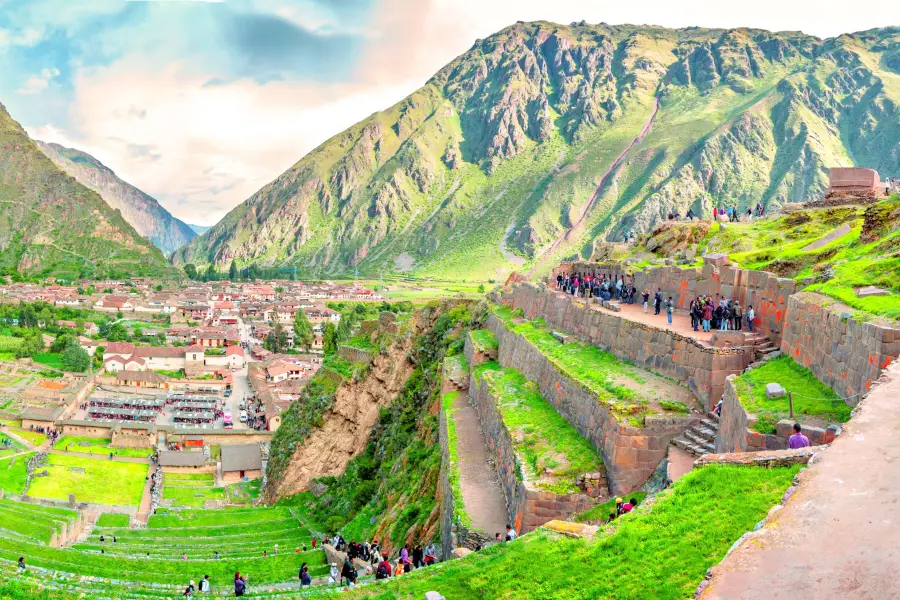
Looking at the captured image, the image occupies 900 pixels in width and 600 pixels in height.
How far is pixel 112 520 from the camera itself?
50.3 m

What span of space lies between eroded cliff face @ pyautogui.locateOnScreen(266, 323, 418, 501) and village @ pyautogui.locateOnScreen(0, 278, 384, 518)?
15.0 metres

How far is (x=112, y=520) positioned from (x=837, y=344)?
164 feet

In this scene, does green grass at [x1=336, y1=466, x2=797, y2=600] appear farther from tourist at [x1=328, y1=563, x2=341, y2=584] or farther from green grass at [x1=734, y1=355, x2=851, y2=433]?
tourist at [x1=328, y1=563, x2=341, y2=584]

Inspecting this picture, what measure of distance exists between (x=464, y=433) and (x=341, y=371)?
24467mm

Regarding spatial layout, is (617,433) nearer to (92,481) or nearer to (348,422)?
(348,422)

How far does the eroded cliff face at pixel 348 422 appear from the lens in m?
40.8

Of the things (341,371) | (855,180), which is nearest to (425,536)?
(341,371)

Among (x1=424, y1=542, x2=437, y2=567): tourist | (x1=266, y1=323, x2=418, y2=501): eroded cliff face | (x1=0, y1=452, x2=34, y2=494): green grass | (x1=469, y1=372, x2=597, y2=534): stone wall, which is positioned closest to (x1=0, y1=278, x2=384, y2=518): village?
(x1=0, y1=452, x2=34, y2=494): green grass

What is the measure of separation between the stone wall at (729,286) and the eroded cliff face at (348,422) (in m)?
15.4

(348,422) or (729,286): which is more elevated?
(729,286)

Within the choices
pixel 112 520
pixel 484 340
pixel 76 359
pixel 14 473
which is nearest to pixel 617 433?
pixel 484 340

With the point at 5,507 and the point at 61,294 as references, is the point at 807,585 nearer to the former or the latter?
the point at 5,507

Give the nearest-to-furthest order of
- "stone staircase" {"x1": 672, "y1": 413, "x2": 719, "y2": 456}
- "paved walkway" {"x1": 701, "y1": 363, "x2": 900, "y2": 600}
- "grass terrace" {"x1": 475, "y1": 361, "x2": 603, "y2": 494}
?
"paved walkway" {"x1": 701, "y1": 363, "x2": 900, "y2": 600} < "stone staircase" {"x1": 672, "y1": 413, "x2": 719, "y2": 456} < "grass terrace" {"x1": 475, "y1": 361, "x2": 603, "y2": 494}

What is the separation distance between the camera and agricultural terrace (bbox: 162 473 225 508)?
56.8 metres
